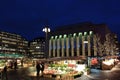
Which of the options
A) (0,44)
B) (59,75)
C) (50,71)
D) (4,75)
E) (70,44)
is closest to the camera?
(4,75)

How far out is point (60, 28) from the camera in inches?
5640

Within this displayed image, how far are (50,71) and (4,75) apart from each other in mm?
6696

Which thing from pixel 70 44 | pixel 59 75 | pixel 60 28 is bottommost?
pixel 59 75

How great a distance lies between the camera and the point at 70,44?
136 metres

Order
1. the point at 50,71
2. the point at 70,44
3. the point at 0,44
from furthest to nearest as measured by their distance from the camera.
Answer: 1. the point at 0,44
2. the point at 70,44
3. the point at 50,71

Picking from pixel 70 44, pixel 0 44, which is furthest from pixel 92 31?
pixel 0 44

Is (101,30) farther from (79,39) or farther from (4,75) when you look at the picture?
(4,75)

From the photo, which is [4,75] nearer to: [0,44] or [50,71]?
[50,71]

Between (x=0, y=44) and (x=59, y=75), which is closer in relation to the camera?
(x=59, y=75)

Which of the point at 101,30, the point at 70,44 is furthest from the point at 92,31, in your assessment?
the point at 70,44

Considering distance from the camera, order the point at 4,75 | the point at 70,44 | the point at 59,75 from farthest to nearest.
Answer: the point at 70,44 → the point at 59,75 → the point at 4,75

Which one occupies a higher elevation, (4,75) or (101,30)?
(101,30)

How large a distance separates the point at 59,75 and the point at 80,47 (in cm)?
10144

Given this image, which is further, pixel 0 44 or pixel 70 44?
pixel 0 44
